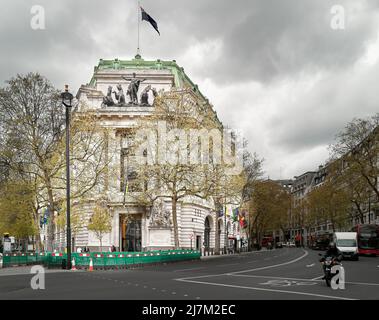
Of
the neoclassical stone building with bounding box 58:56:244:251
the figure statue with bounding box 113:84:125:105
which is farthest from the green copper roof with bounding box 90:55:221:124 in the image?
the figure statue with bounding box 113:84:125:105

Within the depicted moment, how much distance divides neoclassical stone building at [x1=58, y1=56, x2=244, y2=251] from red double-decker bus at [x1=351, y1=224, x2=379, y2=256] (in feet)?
62.8

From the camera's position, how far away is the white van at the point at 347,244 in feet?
157

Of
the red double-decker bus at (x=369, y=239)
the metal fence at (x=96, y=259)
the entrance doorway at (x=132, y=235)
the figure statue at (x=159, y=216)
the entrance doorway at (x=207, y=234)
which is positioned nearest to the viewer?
the metal fence at (x=96, y=259)

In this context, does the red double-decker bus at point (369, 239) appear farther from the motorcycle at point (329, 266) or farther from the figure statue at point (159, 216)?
the motorcycle at point (329, 266)

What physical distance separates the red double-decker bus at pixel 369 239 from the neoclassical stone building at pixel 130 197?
19134mm

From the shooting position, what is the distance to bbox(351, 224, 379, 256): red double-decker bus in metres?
61.1

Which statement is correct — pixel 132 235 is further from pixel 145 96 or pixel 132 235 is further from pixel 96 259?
pixel 96 259

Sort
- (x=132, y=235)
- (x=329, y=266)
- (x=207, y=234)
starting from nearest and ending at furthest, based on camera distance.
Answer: (x=329, y=266), (x=132, y=235), (x=207, y=234)

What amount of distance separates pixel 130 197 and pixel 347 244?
23.9m

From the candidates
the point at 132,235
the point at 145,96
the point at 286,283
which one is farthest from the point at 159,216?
the point at 286,283

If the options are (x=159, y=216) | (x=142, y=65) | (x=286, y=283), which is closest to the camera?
(x=286, y=283)

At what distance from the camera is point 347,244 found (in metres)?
48.8

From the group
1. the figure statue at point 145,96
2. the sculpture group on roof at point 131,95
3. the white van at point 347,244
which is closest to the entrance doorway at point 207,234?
the figure statue at point 145,96
